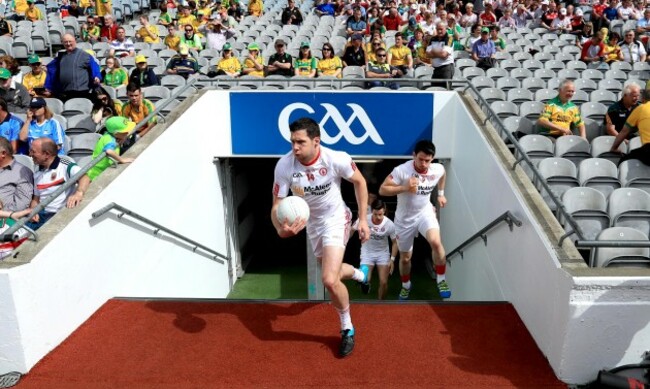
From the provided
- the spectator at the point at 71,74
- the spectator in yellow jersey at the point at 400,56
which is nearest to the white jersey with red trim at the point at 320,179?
the spectator at the point at 71,74

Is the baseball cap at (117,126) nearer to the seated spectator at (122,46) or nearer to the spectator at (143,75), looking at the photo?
the spectator at (143,75)

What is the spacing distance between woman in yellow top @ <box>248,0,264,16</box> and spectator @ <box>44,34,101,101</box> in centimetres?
899

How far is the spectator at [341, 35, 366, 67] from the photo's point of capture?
13.1m

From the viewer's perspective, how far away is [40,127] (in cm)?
788

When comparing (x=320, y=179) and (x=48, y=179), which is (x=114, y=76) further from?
(x=320, y=179)

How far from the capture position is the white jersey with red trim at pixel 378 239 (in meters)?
8.72

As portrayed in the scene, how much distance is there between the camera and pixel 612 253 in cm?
572

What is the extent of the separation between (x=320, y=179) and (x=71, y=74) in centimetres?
700

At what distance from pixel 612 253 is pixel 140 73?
29.2ft

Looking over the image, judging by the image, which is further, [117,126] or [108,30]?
[108,30]

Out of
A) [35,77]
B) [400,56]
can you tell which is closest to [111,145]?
[35,77]

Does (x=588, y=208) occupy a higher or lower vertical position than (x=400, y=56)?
lower

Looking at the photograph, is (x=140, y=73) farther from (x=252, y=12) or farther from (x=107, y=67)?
(x=252, y=12)

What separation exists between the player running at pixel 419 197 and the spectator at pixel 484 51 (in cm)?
700
